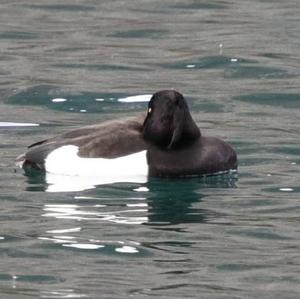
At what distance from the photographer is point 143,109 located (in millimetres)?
16656

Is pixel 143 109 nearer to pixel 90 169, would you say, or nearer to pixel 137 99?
pixel 137 99

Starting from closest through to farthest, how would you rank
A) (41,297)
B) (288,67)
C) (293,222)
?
1. (41,297)
2. (293,222)
3. (288,67)

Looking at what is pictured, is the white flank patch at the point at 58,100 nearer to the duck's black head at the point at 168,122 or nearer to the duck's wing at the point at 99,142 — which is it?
the duck's wing at the point at 99,142

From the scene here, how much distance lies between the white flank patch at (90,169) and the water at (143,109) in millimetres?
195

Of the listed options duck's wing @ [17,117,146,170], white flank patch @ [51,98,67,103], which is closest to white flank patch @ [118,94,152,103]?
white flank patch @ [51,98,67,103]

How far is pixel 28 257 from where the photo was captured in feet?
35.1

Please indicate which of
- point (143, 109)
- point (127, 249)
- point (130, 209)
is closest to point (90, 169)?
point (130, 209)

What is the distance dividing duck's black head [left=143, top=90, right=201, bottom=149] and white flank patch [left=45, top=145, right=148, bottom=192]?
0.62 ft

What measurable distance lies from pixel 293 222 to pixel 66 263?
6.60 feet

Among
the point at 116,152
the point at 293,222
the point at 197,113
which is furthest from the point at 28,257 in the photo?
the point at 197,113

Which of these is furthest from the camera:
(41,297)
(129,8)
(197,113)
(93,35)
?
(129,8)

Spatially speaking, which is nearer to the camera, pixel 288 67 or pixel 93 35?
pixel 288 67

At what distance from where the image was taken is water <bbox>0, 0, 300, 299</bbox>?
10312 millimetres

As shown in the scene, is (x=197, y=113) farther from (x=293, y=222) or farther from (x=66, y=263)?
(x=66, y=263)
